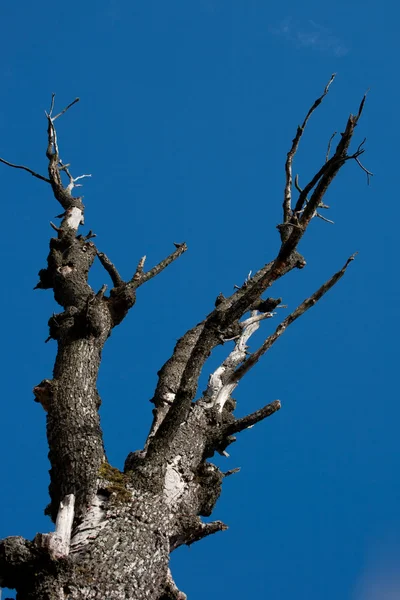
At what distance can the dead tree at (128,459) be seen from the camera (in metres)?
3.71

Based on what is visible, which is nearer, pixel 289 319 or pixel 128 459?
pixel 128 459

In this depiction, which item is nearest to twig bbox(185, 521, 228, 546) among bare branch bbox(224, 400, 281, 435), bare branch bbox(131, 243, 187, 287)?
bare branch bbox(224, 400, 281, 435)

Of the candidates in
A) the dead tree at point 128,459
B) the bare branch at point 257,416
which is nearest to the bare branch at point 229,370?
the dead tree at point 128,459

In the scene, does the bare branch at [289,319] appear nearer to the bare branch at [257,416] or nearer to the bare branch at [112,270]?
the bare branch at [257,416]

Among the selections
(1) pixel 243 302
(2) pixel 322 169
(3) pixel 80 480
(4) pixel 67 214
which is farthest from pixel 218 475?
(4) pixel 67 214

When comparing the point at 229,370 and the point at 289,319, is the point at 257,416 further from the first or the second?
the point at 229,370

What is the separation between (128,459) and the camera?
482 centimetres

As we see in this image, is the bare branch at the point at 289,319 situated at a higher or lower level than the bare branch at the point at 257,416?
higher

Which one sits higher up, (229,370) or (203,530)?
(229,370)

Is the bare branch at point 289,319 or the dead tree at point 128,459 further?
the bare branch at point 289,319

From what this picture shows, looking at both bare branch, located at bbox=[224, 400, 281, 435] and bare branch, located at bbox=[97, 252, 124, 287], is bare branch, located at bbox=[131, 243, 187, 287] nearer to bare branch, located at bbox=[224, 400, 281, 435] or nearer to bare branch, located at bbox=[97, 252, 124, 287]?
bare branch, located at bbox=[97, 252, 124, 287]

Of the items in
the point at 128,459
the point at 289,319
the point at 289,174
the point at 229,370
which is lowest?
the point at 128,459

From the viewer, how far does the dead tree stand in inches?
146

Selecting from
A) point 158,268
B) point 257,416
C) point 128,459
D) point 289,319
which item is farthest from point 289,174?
point 128,459
